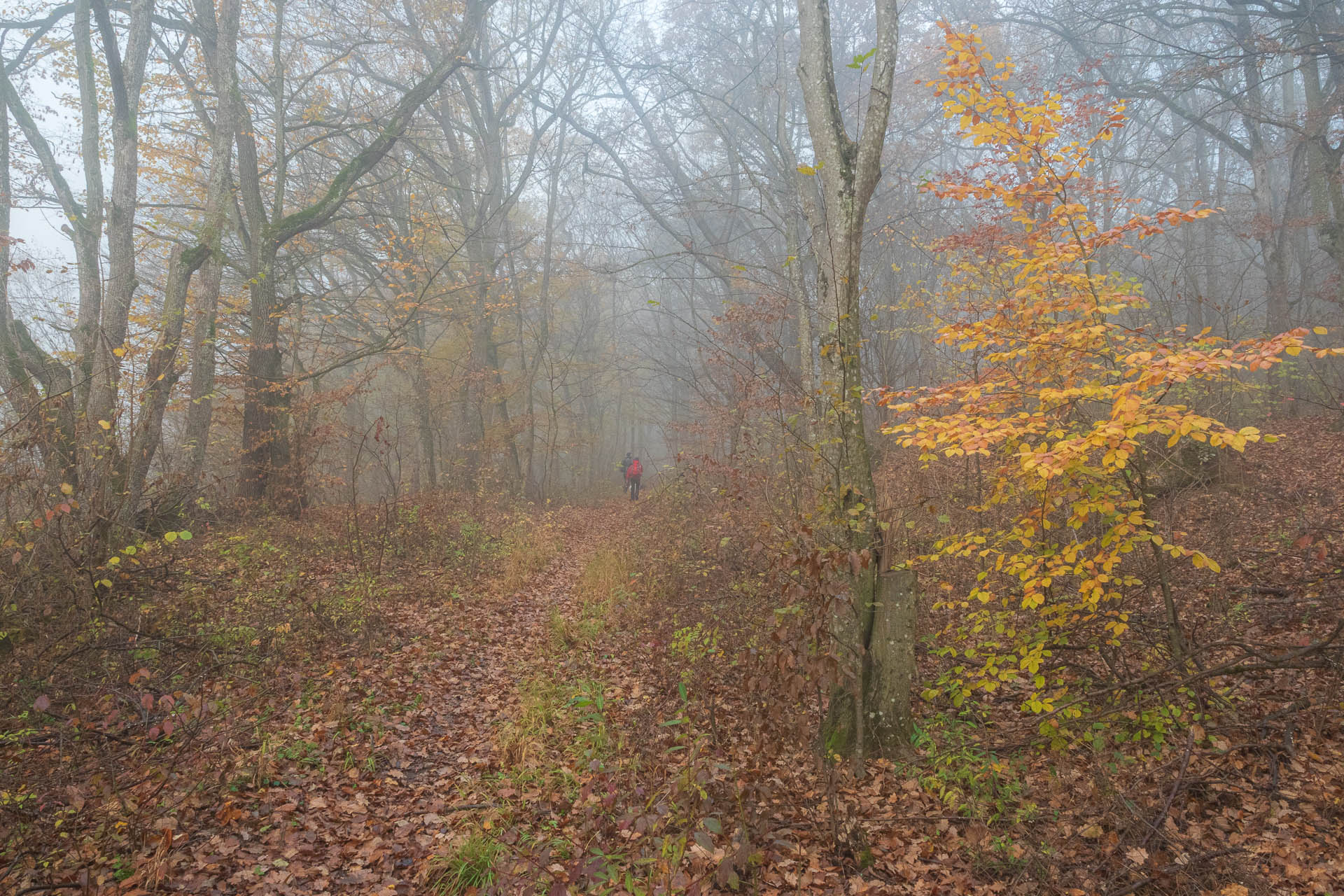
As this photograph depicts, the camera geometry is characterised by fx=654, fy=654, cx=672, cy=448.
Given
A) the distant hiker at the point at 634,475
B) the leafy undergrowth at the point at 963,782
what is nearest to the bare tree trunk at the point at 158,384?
the leafy undergrowth at the point at 963,782

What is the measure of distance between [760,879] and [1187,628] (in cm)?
427

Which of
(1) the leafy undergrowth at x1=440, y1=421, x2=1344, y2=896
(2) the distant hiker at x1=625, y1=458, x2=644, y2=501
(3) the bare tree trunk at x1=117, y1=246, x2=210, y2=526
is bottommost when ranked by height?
(1) the leafy undergrowth at x1=440, y1=421, x2=1344, y2=896

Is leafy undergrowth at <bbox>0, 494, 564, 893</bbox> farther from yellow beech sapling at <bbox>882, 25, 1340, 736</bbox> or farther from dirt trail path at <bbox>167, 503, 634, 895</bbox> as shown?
yellow beech sapling at <bbox>882, 25, 1340, 736</bbox>

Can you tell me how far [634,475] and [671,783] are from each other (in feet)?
50.2

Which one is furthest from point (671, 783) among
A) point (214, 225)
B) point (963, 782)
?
point (214, 225)

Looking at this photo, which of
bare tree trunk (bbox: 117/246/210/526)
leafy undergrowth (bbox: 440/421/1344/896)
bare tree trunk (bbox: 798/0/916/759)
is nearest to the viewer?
leafy undergrowth (bbox: 440/421/1344/896)

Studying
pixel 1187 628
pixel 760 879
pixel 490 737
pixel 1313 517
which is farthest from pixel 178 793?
pixel 1313 517

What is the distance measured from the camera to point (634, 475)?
63.4ft

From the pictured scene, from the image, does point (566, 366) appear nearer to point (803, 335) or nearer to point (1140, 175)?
point (803, 335)

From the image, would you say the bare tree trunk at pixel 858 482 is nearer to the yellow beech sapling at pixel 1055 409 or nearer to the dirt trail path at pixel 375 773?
the yellow beech sapling at pixel 1055 409

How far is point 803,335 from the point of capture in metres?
8.70

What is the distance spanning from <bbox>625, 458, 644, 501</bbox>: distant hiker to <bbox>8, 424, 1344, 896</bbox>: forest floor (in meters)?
12.3

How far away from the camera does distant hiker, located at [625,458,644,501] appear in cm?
1922

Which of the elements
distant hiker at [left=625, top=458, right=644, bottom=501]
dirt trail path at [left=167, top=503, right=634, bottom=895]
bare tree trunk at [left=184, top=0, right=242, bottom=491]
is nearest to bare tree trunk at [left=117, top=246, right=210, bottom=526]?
bare tree trunk at [left=184, top=0, right=242, bottom=491]
